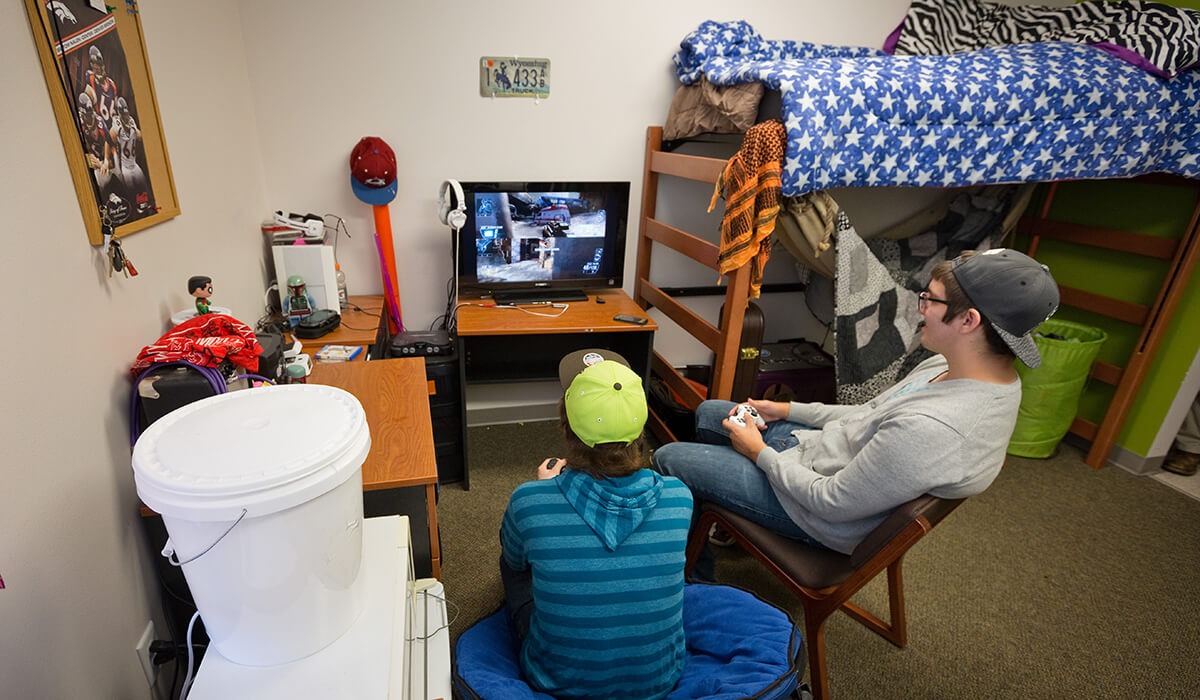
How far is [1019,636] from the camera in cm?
177

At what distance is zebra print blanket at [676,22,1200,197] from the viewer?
1.79 m

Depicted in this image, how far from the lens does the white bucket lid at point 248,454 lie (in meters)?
0.68

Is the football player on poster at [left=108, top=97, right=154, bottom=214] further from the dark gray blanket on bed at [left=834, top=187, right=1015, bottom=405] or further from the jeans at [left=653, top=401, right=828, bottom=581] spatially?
the dark gray blanket on bed at [left=834, top=187, right=1015, bottom=405]

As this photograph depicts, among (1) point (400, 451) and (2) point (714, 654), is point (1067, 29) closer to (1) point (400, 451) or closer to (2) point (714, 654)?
(2) point (714, 654)

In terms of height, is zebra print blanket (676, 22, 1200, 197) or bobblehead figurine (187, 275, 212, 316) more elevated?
zebra print blanket (676, 22, 1200, 197)

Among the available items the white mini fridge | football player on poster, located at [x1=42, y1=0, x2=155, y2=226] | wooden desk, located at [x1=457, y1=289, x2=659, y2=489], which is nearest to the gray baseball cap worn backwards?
wooden desk, located at [x1=457, y1=289, x2=659, y2=489]

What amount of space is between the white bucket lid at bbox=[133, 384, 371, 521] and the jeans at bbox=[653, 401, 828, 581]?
3.39ft

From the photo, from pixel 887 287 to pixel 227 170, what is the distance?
254 cm

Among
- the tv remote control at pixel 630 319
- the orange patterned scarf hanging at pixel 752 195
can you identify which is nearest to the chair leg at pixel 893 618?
the orange patterned scarf hanging at pixel 752 195

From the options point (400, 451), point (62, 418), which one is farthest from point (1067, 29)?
point (62, 418)

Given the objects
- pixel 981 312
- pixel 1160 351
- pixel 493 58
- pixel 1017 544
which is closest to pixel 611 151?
pixel 493 58

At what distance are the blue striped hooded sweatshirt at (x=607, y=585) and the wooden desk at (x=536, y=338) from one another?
120 cm

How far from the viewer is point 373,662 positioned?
84 cm

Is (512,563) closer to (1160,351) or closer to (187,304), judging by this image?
(187,304)
